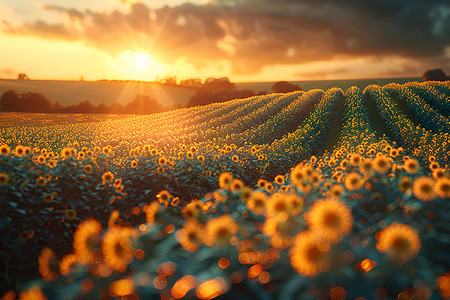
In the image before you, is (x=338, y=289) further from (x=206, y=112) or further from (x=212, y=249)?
(x=206, y=112)

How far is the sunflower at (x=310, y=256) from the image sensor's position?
76.0 inches

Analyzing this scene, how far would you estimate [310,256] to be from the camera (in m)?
1.98

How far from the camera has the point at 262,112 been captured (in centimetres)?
2853

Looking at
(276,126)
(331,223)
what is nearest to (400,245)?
(331,223)

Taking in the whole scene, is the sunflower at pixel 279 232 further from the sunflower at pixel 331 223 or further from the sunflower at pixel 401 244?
the sunflower at pixel 401 244

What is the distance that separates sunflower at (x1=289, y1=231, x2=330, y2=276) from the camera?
1931 millimetres

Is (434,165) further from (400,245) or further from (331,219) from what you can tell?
(331,219)

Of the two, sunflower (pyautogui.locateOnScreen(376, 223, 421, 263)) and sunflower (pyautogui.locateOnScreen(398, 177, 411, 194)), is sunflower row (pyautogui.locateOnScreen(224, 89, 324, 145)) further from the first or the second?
sunflower (pyautogui.locateOnScreen(376, 223, 421, 263))

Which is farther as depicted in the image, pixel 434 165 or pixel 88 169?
pixel 88 169

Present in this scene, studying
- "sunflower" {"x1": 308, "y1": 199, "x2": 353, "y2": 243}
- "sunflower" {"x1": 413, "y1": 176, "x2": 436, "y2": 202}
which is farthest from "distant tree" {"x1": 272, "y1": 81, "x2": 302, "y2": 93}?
"sunflower" {"x1": 308, "y1": 199, "x2": 353, "y2": 243}

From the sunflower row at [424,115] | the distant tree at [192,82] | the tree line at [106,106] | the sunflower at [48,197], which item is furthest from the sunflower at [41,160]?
the distant tree at [192,82]

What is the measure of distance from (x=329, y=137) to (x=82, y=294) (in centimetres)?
2319

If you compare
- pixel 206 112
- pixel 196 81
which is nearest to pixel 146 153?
pixel 206 112

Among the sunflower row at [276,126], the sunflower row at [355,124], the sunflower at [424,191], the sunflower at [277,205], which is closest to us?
the sunflower at [277,205]
